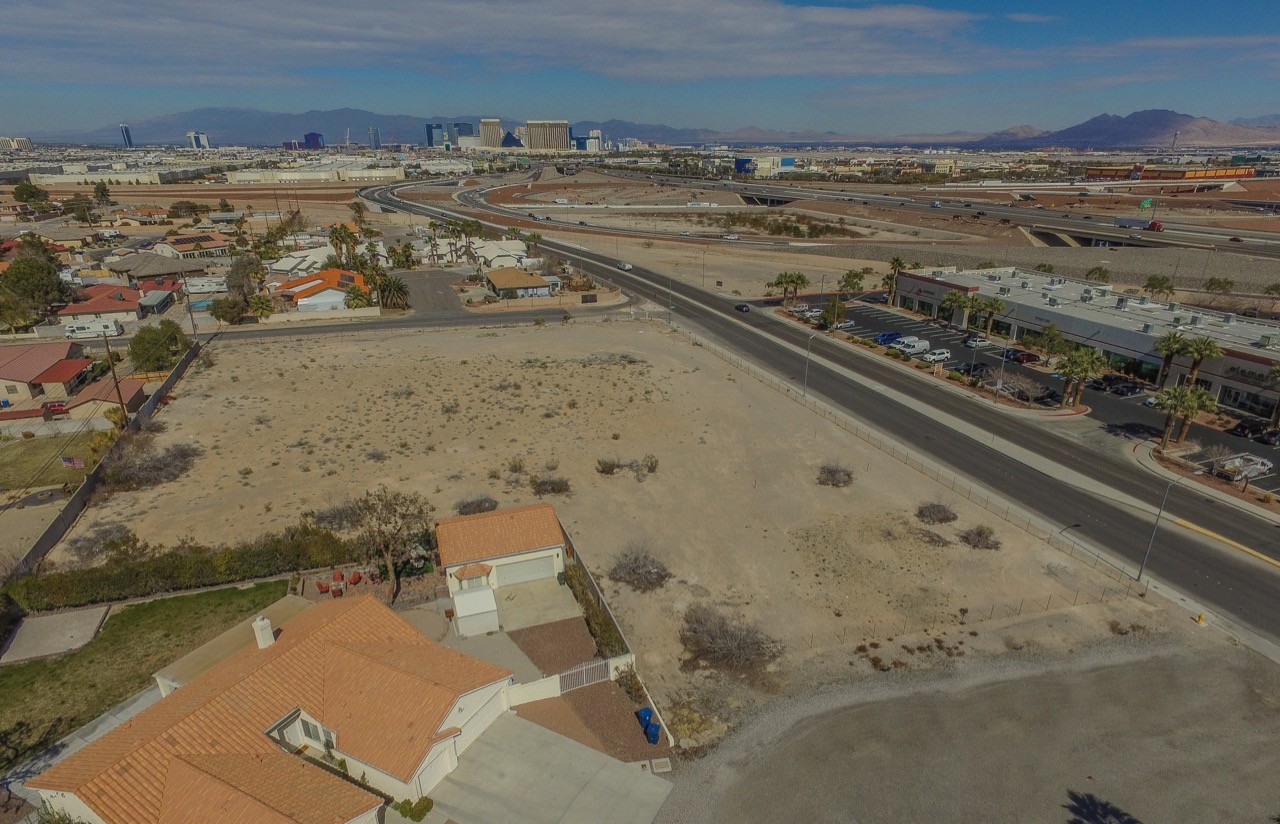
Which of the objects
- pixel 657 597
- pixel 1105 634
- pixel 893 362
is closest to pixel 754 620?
pixel 657 597

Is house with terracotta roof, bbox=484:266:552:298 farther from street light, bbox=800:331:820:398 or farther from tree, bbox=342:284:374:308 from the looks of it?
street light, bbox=800:331:820:398

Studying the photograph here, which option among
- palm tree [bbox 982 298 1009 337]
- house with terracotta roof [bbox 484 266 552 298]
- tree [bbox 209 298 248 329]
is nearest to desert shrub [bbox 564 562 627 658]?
palm tree [bbox 982 298 1009 337]

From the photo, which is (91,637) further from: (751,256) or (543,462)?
(751,256)

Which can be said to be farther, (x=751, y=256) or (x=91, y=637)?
(x=751, y=256)

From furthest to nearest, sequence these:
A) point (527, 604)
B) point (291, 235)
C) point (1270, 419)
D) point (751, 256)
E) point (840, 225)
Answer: point (840, 225) < point (291, 235) < point (751, 256) < point (1270, 419) < point (527, 604)

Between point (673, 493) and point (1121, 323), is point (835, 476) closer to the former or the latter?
point (673, 493)

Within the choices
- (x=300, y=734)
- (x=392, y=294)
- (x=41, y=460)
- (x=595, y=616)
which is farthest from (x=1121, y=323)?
(x=41, y=460)

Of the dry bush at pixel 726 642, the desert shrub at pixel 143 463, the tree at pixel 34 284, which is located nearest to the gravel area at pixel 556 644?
the dry bush at pixel 726 642
